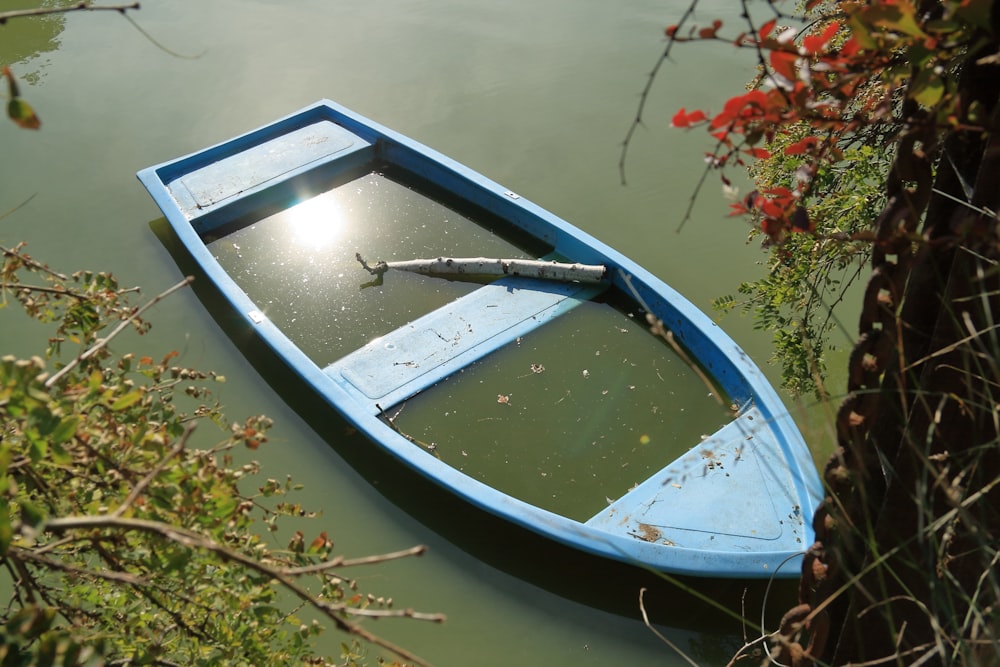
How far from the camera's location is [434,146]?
5902 millimetres

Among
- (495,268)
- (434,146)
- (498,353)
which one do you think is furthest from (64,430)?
(434,146)

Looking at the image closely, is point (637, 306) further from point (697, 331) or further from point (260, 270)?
point (260, 270)

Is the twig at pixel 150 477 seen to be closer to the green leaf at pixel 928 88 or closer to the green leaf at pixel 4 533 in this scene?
the green leaf at pixel 4 533

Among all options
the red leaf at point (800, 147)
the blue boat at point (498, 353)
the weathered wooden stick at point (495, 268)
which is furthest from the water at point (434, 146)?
the red leaf at point (800, 147)

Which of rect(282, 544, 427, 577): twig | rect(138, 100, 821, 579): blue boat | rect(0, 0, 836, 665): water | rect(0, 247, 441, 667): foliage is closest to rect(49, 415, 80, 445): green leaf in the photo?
rect(0, 247, 441, 667): foliage

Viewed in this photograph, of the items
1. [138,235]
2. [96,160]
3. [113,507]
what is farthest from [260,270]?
[113,507]

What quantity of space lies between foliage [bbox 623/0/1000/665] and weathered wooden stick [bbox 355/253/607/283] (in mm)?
2992

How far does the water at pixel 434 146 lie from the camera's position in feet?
11.2

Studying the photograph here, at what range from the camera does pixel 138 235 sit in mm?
5309

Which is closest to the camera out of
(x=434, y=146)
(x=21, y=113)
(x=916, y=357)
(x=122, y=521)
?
(x=122, y=521)

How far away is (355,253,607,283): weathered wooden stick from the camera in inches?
177

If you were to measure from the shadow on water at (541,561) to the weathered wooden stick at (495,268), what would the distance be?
3.01 ft

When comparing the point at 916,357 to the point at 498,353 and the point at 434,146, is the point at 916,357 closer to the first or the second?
the point at 498,353

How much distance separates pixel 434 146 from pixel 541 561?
3.30 meters
